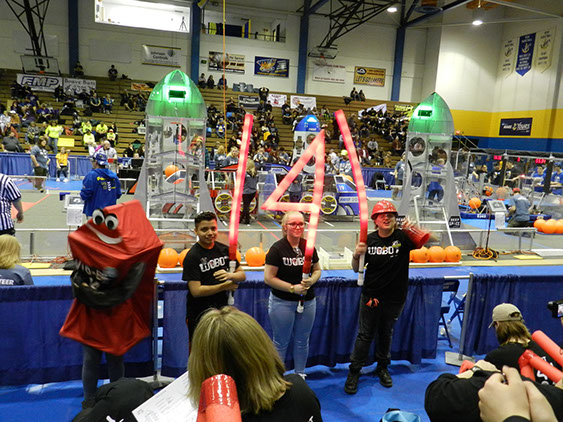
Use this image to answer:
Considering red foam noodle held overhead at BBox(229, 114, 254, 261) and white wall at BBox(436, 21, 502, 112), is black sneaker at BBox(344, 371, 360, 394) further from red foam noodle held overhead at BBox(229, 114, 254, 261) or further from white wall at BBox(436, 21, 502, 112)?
white wall at BBox(436, 21, 502, 112)

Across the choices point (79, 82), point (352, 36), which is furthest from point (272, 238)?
point (352, 36)

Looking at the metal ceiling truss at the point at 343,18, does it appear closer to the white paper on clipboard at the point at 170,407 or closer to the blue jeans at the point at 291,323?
the blue jeans at the point at 291,323

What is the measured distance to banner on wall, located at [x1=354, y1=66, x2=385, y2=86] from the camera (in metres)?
Result: 28.8

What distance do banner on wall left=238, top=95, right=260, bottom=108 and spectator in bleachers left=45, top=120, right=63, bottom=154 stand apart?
9.80 meters

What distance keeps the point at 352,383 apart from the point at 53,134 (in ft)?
67.9

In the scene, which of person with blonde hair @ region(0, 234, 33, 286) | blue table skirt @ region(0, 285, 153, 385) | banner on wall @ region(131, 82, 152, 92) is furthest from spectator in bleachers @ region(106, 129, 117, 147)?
blue table skirt @ region(0, 285, 153, 385)

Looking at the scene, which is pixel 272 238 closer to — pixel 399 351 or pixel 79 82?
pixel 399 351

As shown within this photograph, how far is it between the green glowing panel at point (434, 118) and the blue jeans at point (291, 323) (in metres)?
7.44

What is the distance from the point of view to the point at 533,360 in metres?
1.75

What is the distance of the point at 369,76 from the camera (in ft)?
94.9

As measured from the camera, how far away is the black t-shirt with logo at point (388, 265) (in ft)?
14.6

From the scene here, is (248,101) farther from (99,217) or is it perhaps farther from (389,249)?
(99,217)

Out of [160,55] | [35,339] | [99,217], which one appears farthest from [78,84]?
[99,217]

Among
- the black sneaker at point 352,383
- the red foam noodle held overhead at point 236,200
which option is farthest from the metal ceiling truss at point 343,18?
the black sneaker at point 352,383
